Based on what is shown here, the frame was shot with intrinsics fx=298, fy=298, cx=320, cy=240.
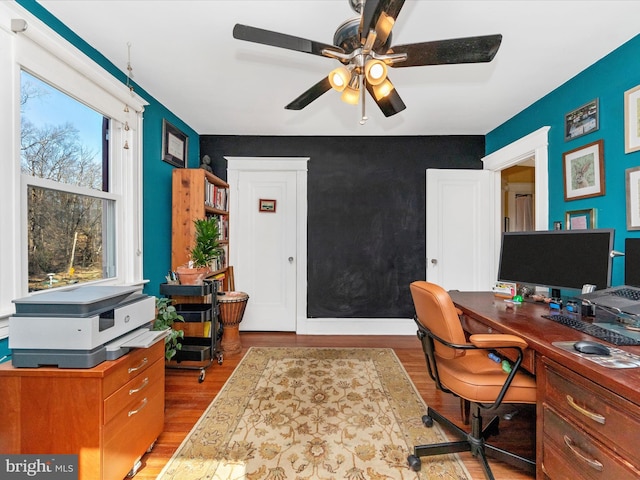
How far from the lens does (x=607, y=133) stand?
6.72 feet

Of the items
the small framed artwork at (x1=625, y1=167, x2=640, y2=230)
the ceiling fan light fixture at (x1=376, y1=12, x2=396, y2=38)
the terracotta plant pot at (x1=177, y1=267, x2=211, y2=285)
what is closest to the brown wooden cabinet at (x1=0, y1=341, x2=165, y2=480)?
the terracotta plant pot at (x1=177, y1=267, x2=211, y2=285)

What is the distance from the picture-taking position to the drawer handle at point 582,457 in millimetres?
1021

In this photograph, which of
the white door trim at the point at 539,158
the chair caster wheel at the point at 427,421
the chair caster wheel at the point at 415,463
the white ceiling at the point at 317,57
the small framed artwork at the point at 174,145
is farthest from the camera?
the small framed artwork at the point at 174,145

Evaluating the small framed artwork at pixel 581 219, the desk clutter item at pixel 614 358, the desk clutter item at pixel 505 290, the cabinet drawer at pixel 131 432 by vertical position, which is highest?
the small framed artwork at pixel 581 219

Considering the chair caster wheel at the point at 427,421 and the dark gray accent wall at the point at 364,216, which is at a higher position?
the dark gray accent wall at the point at 364,216

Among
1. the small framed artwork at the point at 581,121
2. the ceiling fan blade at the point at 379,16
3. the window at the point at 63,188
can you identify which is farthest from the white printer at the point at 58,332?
the small framed artwork at the point at 581,121

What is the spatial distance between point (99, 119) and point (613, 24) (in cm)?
339

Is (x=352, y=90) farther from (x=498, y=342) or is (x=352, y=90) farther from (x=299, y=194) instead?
(x=299, y=194)

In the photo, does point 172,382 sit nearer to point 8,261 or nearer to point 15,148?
point 8,261

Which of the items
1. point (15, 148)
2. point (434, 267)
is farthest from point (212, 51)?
point (434, 267)

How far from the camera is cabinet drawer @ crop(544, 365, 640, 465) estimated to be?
0.93m

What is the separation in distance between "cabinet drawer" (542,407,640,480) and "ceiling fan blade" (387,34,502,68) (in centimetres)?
162

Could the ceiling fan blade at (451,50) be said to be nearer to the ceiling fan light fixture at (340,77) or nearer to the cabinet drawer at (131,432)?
the ceiling fan light fixture at (340,77)

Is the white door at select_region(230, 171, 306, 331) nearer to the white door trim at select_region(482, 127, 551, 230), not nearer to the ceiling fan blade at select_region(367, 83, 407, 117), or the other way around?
the ceiling fan blade at select_region(367, 83, 407, 117)
